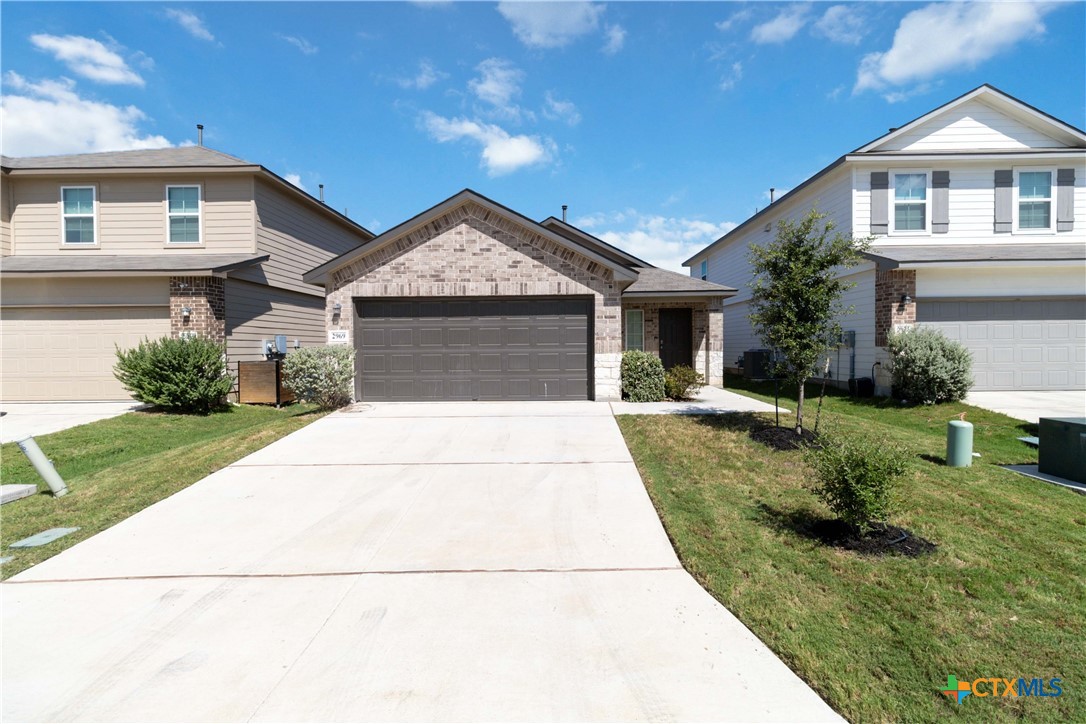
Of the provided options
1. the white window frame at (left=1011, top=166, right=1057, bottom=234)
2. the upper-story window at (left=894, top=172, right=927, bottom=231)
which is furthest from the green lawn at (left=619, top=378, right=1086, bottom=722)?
the white window frame at (left=1011, top=166, right=1057, bottom=234)

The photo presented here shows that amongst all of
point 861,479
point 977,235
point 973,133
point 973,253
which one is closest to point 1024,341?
point 973,253

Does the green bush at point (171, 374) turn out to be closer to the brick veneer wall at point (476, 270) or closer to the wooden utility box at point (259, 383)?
the wooden utility box at point (259, 383)

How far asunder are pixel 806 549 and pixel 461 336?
30.1 ft

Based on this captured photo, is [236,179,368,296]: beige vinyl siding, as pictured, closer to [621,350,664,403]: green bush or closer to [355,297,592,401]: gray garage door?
[355,297,592,401]: gray garage door

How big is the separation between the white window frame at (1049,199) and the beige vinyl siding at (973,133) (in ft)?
2.67

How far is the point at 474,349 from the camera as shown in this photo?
12203 millimetres

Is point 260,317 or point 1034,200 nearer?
point 1034,200

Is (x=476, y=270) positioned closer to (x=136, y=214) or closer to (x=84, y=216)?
(x=136, y=214)

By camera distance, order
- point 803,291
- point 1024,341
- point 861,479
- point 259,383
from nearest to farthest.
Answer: point 861,479 < point 803,291 < point 1024,341 < point 259,383

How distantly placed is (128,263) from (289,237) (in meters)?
4.43

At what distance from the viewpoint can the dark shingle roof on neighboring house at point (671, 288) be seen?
15023 millimetres

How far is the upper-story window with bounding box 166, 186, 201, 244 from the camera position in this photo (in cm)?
1464

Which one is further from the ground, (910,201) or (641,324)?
(910,201)

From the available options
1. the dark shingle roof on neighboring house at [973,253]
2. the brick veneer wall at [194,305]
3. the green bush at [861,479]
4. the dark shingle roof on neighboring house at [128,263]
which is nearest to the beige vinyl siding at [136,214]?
the dark shingle roof on neighboring house at [128,263]
